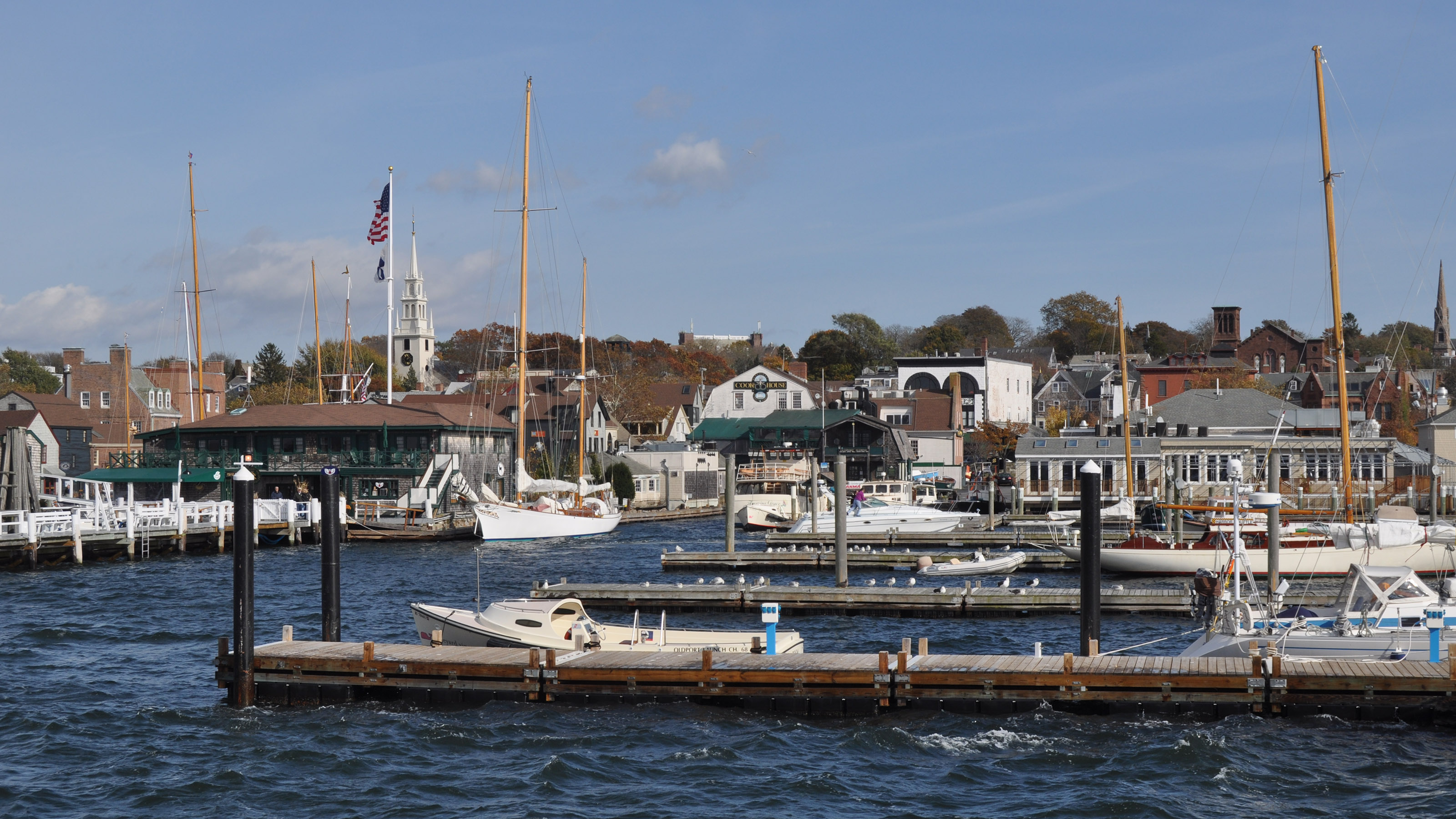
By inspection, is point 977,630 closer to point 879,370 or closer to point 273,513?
point 273,513

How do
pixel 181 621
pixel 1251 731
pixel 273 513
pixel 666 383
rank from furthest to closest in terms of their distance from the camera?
pixel 666 383
pixel 273 513
pixel 181 621
pixel 1251 731

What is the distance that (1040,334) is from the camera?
7042 inches

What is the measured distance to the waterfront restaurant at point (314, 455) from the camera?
243ft

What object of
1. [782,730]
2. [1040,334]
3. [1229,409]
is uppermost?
[1040,334]

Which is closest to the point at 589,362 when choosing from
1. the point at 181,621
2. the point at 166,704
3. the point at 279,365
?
the point at 279,365

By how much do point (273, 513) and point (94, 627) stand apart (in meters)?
28.3

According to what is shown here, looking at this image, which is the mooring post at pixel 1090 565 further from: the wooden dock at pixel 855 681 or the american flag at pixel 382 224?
the american flag at pixel 382 224

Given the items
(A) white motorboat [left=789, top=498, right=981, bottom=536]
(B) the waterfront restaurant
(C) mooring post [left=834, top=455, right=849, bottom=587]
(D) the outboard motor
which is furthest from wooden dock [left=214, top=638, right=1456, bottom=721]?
(B) the waterfront restaurant

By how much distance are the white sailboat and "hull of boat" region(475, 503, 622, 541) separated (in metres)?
0.02

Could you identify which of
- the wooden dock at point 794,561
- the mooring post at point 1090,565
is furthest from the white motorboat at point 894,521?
the mooring post at point 1090,565

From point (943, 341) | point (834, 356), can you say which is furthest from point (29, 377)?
point (943, 341)

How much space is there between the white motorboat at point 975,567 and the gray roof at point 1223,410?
129 feet

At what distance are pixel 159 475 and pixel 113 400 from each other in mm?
27575

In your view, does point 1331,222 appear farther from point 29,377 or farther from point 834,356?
point 29,377
